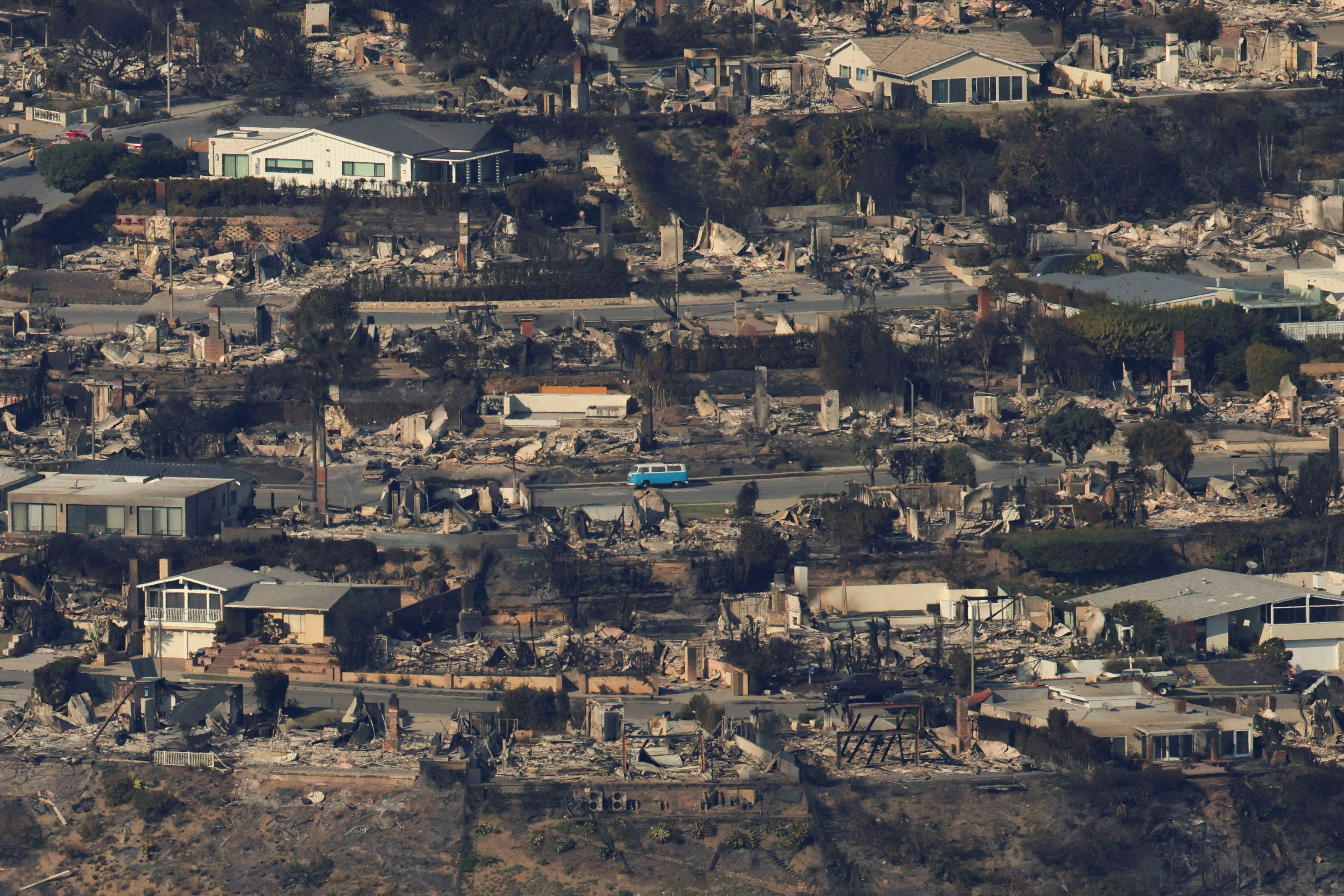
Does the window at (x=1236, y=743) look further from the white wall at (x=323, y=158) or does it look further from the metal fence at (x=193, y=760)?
the white wall at (x=323, y=158)

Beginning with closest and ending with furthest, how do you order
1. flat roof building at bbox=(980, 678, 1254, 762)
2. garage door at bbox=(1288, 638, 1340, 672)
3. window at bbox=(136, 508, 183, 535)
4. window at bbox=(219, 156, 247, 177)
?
flat roof building at bbox=(980, 678, 1254, 762)
garage door at bbox=(1288, 638, 1340, 672)
window at bbox=(136, 508, 183, 535)
window at bbox=(219, 156, 247, 177)

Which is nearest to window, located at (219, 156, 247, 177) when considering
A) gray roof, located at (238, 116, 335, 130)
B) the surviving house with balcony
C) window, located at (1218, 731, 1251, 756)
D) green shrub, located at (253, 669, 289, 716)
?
gray roof, located at (238, 116, 335, 130)

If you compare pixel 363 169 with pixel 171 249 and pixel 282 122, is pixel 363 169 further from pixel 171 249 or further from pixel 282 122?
pixel 171 249

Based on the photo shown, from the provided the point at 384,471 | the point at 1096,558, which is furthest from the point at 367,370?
the point at 1096,558

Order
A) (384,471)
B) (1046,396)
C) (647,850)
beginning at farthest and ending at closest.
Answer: (1046,396), (384,471), (647,850)

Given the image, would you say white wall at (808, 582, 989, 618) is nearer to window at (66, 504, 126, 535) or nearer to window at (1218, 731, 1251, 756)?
window at (1218, 731, 1251, 756)

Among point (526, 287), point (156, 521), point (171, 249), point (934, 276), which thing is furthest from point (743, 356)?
point (171, 249)

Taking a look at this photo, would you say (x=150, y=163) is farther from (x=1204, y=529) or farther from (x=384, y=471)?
(x=1204, y=529)
